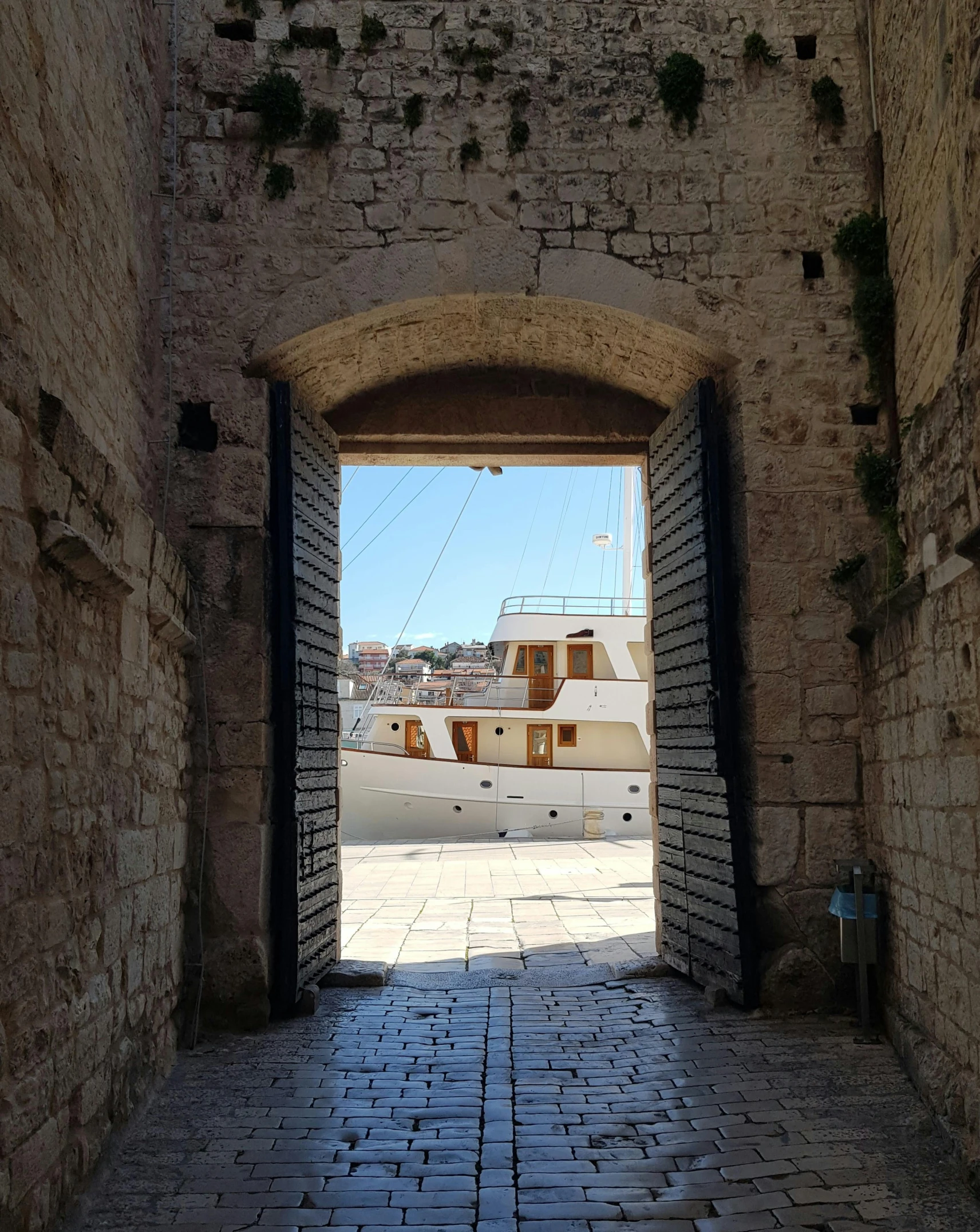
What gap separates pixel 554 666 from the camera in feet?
73.3

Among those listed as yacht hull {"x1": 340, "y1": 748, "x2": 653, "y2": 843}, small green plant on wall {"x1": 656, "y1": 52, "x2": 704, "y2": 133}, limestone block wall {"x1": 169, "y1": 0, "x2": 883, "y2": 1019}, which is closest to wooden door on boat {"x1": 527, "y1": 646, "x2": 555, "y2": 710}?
yacht hull {"x1": 340, "y1": 748, "x2": 653, "y2": 843}

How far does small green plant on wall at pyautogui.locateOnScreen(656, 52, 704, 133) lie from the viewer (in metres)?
5.83

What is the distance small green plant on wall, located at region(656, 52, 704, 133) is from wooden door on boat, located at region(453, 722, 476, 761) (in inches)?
658

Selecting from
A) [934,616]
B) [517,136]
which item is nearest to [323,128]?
[517,136]

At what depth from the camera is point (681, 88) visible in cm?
583

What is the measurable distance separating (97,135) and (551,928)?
19.2ft

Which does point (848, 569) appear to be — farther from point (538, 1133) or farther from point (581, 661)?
point (581, 661)

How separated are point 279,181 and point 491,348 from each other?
155cm

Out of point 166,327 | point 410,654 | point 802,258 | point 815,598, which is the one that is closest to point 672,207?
point 802,258

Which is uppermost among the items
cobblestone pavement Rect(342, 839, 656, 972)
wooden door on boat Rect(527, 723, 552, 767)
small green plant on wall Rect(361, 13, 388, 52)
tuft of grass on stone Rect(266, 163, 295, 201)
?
small green plant on wall Rect(361, 13, 388, 52)

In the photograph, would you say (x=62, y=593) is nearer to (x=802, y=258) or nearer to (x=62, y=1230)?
(x=62, y=1230)

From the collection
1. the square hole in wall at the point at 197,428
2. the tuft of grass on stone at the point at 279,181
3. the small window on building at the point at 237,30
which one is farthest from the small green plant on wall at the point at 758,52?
the square hole in wall at the point at 197,428

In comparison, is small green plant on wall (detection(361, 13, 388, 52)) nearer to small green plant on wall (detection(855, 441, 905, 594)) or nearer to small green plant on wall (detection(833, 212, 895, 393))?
small green plant on wall (detection(833, 212, 895, 393))

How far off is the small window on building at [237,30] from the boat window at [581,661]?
56.4ft
